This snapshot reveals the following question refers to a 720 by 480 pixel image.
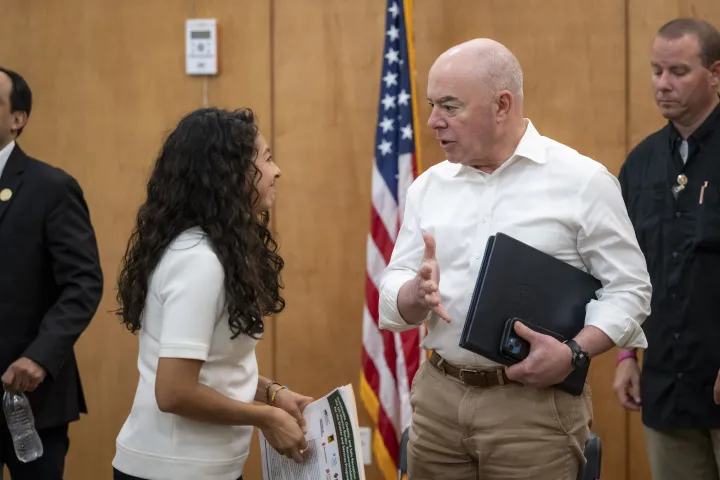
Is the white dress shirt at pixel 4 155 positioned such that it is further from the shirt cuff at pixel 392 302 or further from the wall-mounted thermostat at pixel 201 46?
the shirt cuff at pixel 392 302

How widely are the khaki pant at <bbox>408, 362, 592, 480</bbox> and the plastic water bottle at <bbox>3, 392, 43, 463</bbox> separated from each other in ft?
4.16

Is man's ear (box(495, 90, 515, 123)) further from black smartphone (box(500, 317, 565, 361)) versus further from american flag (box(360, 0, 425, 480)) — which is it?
american flag (box(360, 0, 425, 480))

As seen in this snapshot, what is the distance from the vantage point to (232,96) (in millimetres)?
3873

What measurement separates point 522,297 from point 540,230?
0.19 metres

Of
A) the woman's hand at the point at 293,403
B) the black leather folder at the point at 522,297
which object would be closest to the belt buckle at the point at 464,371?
the black leather folder at the point at 522,297

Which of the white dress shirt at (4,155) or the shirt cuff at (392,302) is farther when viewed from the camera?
the white dress shirt at (4,155)

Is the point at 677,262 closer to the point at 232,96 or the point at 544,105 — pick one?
the point at 544,105

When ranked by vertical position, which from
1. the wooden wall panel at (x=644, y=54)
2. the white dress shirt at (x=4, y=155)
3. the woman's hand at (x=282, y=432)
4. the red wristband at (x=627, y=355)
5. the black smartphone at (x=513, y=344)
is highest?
the wooden wall panel at (x=644, y=54)


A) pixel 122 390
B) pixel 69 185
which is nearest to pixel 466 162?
pixel 69 185

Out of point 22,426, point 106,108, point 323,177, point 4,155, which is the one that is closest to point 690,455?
point 323,177

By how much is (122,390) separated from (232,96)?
4.76ft

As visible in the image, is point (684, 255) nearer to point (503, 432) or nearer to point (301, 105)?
point (503, 432)

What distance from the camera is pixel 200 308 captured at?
1.70 m

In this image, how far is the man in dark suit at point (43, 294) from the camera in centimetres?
263
